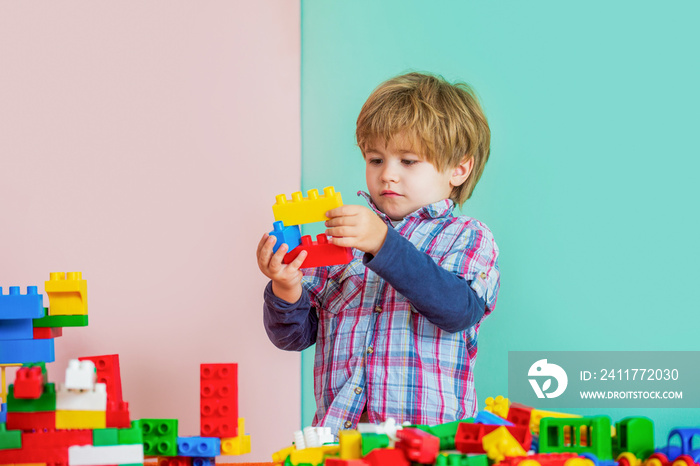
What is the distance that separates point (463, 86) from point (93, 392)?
0.79m

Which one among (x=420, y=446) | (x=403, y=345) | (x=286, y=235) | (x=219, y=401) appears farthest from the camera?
(x=403, y=345)

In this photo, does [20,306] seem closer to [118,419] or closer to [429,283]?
[118,419]

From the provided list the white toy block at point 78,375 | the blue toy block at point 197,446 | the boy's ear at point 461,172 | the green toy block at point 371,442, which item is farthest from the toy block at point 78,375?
the boy's ear at point 461,172

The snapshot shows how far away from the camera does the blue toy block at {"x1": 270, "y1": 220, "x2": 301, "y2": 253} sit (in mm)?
Answer: 838

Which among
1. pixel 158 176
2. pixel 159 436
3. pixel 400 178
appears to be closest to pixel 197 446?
pixel 159 436

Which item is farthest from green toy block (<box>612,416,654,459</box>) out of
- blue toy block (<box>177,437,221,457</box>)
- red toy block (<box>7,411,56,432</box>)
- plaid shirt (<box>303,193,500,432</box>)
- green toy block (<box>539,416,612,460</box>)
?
red toy block (<box>7,411,56,432</box>)

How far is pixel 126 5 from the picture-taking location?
4.34ft

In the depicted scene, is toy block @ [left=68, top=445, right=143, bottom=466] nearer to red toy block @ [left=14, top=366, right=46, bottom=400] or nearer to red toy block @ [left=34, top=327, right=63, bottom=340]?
red toy block @ [left=14, top=366, right=46, bottom=400]

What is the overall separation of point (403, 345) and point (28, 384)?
19.0 inches

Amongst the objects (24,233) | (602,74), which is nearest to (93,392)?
(24,233)

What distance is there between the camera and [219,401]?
733 millimetres

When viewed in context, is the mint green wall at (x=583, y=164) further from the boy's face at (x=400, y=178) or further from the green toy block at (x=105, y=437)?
the green toy block at (x=105, y=437)

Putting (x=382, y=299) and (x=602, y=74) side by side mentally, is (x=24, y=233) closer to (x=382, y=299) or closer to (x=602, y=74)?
(x=382, y=299)

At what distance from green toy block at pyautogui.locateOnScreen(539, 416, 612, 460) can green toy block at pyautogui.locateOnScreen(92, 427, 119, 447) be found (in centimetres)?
37
